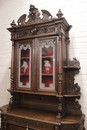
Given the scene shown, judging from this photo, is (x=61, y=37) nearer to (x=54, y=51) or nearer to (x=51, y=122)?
(x=54, y=51)

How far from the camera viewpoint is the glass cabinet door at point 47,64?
212cm

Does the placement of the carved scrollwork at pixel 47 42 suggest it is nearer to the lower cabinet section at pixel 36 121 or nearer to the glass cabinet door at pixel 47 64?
the glass cabinet door at pixel 47 64

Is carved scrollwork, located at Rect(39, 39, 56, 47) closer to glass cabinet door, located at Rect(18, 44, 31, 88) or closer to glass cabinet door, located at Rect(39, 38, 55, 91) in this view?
glass cabinet door, located at Rect(39, 38, 55, 91)

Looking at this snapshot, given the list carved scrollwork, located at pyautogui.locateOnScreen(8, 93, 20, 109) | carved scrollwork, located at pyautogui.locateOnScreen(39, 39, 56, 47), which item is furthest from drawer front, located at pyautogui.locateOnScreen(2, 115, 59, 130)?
carved scrollwork, located at pyautogui.locateOnScreen(39, 39, 56, 47)

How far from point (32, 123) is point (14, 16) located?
215 cm

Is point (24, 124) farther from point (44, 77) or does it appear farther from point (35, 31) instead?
point (35, 31)

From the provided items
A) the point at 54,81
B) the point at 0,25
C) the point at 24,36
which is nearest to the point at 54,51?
the point at 54,81

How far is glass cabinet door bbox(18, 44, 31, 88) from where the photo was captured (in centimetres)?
232

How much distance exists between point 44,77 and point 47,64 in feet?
0.67

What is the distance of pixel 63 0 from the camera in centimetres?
253

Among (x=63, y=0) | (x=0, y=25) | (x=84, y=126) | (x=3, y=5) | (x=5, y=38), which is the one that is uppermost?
(x=3, y=5)

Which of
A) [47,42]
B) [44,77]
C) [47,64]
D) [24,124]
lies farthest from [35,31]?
[24,124]

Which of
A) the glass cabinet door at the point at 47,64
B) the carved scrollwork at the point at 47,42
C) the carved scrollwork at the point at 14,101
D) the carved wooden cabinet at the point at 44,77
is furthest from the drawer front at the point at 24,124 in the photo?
the carved scrollwork at the point at 47,42

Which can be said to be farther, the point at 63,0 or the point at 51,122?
the point at 63,0
